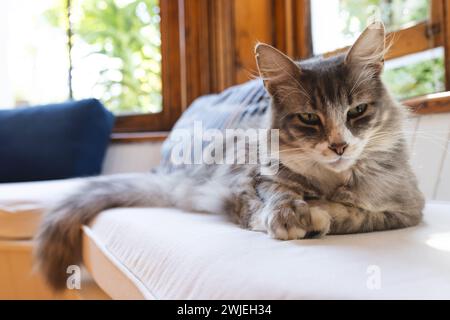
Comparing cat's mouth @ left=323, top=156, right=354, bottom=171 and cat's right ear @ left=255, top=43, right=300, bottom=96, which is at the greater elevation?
cat's right ear @ left=255, top=43, right=300, bottom=96

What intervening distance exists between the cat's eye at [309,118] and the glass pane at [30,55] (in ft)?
7.93

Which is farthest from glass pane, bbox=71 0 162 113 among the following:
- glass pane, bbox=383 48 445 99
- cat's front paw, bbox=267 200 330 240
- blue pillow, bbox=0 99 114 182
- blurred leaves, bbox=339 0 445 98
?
cat's front paw, bbox=267 200 330 240

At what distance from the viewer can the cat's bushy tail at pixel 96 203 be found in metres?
1.20

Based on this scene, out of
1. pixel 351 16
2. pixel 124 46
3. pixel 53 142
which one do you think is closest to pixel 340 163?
pixel 351 16

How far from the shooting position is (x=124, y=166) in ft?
8.23

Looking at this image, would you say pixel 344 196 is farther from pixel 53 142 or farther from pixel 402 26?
pixel 53 142

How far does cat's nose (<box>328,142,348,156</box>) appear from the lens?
0.86 meters

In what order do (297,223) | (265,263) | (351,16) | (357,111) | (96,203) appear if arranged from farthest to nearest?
(351,16)
(96,203)
(357,111)
(297,223)
(265,263)

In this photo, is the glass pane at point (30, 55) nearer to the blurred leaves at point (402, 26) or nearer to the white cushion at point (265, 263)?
the blurred leaves at point (402, 26)

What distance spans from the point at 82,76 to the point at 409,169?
2.45 m

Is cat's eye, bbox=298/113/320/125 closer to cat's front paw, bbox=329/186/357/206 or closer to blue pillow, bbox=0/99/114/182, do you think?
cat's front paw, bbox=329/186/357/206

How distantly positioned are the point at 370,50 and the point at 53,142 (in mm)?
1724

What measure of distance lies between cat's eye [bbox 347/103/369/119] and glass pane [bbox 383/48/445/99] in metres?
0.65

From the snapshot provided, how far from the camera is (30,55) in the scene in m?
3.19
